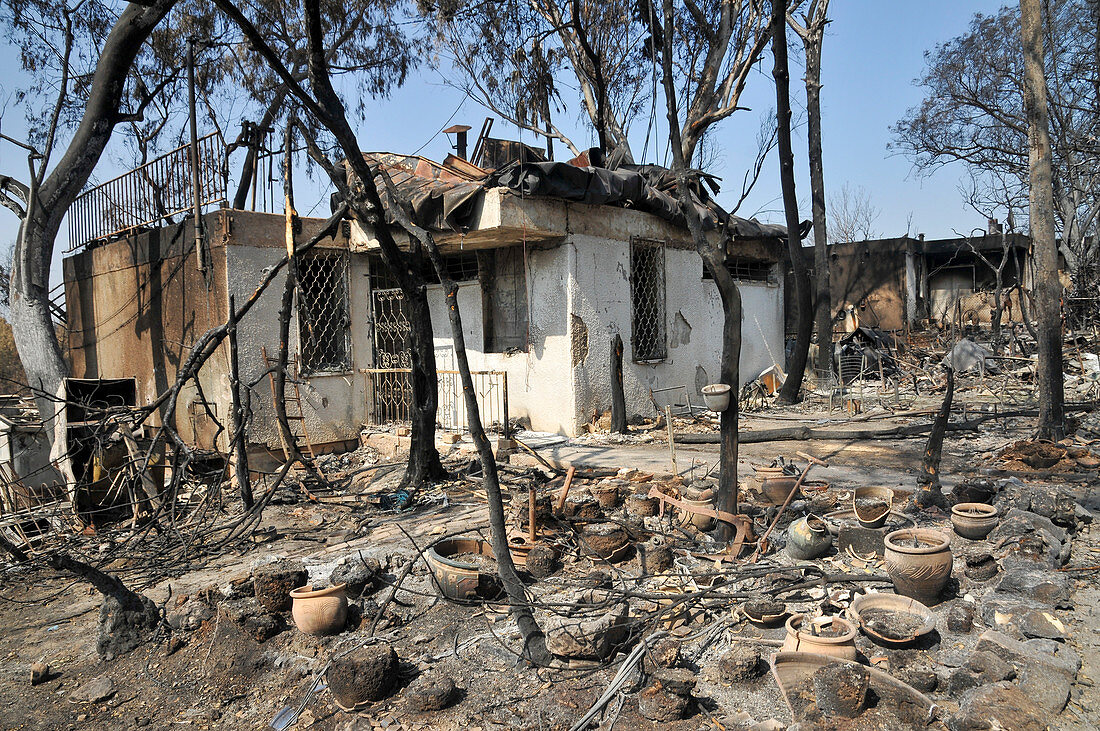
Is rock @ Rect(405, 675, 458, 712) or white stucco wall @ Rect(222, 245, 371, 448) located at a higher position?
white stucco wall @ Rect(222, 245, 371, 448)

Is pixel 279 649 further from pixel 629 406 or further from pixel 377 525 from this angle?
pixel 629 406

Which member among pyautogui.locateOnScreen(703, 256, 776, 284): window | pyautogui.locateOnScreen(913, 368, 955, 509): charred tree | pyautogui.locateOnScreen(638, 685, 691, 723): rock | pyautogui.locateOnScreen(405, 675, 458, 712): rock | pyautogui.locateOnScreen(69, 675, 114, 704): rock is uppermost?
pyautogui.locateOnScreen(703, 256, 776, 284): window

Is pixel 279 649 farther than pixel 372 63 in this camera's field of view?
No

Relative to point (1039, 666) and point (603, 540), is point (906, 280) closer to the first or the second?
point (603, 540)

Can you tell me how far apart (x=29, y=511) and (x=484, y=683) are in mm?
5202

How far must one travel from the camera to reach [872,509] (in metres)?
4.68

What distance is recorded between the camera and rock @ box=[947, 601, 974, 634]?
3492 mm

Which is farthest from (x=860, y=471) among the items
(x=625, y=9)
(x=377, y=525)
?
(x=625, y=9)

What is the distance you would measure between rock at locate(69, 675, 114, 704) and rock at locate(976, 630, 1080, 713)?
4527 mm

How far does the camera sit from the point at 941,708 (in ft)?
9.33

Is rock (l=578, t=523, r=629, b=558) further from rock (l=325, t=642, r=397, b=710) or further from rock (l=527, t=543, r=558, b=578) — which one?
rock (l=325, t=642, r=397, b=710)

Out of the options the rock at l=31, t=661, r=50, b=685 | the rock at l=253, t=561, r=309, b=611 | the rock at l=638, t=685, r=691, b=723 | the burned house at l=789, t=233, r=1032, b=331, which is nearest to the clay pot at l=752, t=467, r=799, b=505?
the rock at l=638, t=685, r=691, b=723

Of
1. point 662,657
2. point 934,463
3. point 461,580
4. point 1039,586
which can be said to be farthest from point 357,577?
point 934,463

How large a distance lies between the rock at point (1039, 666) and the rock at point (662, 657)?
1.39 metres
